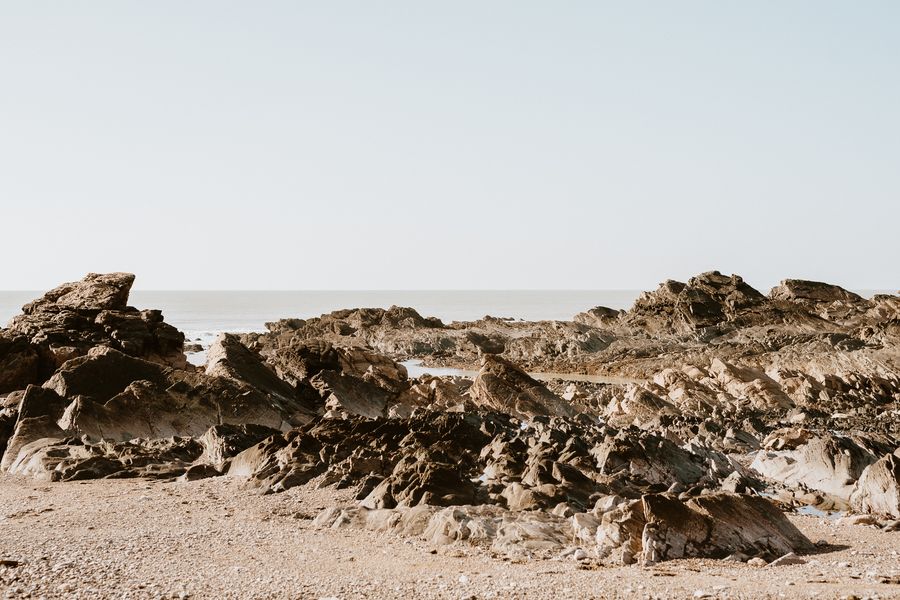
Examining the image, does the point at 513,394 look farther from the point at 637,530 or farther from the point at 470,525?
the point at 637,530

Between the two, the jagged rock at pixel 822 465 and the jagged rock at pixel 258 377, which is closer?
the jagged rock at pixel 822 465

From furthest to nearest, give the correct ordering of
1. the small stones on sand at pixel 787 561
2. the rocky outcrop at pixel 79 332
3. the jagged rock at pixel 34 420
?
1. the rocky outcrop at pixel 79 332
2. the jagged rock at pixel 34 420
3. the small stones on sand at pixel 787 561

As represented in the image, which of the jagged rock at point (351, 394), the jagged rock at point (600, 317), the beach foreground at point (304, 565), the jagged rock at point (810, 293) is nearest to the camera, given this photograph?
the beach foreground at point (304, 565)

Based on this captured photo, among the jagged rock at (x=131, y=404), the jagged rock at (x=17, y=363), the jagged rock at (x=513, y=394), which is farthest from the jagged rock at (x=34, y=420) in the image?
the jagged rock at (x=513, y=394)

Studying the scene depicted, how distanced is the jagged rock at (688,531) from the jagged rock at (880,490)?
14.6ft

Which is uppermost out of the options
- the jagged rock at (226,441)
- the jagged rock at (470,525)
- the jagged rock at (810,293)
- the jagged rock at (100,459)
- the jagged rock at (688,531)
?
the jagged rock at (810,293)

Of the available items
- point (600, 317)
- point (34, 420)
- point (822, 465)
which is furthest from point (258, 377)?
point (600, 317)

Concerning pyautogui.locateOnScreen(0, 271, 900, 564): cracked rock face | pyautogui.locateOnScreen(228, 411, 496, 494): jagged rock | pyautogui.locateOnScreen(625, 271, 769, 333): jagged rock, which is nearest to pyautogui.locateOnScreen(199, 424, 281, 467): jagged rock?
pyautogui.locateOnScreen(0, 271, 900, 564): cracked rock face

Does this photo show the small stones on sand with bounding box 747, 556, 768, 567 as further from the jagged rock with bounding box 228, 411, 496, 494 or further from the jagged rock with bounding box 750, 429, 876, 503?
the jagged rock with bounding box 750, 429, 876, 503

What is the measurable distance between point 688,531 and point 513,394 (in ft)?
76.2

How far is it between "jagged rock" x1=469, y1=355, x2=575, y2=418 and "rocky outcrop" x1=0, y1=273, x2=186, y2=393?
14.9 meters

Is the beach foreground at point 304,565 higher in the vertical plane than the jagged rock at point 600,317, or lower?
lower

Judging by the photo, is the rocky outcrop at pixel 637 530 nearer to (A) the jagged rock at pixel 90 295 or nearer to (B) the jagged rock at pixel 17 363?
(B) the jagged rock at pixel 17 363

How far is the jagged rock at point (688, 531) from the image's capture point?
16.3 meters
